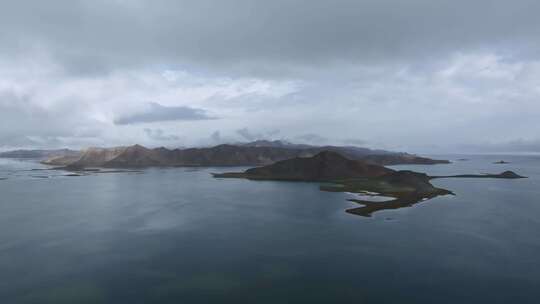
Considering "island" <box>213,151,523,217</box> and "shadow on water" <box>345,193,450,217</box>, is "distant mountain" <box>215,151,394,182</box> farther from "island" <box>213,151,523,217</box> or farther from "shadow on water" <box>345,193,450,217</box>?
"shadow on water" <box>345,193,450,217</box>

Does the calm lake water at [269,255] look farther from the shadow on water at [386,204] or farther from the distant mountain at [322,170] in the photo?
the distant mountain at [322,170]

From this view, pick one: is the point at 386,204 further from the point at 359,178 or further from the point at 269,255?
the point at 359,178

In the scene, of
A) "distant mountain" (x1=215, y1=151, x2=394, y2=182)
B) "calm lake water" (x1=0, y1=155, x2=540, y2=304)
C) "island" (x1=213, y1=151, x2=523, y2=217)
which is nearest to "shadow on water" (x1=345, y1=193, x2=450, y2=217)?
"island" (x1=213, y1=151, x2=523, y2=217)

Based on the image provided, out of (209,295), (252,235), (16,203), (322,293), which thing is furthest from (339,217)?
(16,203)

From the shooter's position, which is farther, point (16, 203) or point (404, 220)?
point (16, 203)

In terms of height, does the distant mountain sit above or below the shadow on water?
above

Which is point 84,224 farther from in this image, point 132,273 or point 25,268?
point 132,273
